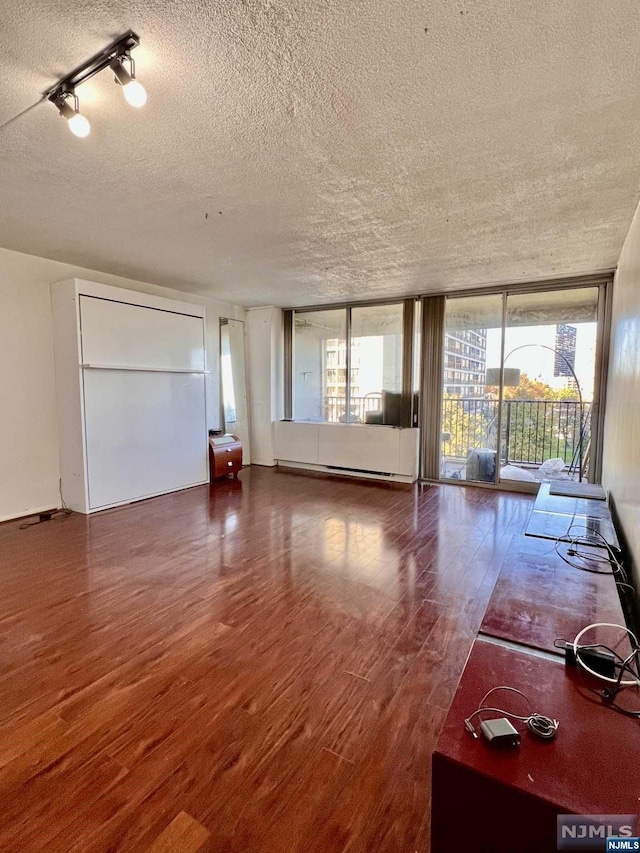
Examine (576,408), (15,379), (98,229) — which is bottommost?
(576,408)

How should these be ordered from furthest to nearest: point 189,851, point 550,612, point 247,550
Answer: point 247,550, point 550,612, point 189,851

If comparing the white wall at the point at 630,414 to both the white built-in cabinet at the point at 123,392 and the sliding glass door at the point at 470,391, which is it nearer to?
the sliding glass door at the point at 470,391

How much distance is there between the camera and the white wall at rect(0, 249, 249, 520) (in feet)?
13.4

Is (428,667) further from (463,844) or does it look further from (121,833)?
(121,833)

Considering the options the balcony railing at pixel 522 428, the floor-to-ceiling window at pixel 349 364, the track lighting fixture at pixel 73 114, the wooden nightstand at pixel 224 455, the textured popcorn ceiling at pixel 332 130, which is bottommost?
the wooden nightstand at pixel 224 455

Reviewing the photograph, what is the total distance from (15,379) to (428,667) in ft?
14.8

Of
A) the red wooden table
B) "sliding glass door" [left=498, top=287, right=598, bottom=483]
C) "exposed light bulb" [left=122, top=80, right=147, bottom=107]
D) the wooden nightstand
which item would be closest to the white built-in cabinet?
the wooden nightstand

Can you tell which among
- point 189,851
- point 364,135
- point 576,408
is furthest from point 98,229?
point 576,408

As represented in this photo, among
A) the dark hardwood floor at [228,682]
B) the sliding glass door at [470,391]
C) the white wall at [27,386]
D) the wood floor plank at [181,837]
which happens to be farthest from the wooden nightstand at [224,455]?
the wood floor plank at [181,837]

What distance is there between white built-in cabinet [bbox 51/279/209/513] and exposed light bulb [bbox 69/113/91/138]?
256 centimetres

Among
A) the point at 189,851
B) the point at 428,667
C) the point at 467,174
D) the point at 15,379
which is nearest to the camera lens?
the point at 189,851

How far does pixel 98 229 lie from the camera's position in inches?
138

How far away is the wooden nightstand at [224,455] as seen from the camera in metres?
5.86

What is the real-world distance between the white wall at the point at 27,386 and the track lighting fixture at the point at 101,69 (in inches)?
113
